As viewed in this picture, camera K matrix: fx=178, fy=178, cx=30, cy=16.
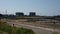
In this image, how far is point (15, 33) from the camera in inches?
612

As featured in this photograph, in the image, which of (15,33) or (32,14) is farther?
(32,14)

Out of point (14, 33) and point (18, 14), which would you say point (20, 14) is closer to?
point (18, 14)

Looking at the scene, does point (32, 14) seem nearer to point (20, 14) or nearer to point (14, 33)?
point (20, 14)

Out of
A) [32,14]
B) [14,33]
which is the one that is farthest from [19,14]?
[14,33]

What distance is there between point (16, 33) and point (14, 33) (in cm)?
20

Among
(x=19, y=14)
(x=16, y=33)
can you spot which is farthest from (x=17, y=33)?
(x=19, y=14)

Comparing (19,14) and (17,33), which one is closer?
(17,33)

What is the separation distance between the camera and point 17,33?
15500 mm

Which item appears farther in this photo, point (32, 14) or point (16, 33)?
point (32, 14)

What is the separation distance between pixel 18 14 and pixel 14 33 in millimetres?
135970

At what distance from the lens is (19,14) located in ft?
494

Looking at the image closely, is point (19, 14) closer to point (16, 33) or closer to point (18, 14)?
point (18, 14)

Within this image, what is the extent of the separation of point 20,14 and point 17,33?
137m


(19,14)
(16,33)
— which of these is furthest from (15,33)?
(19,14)
